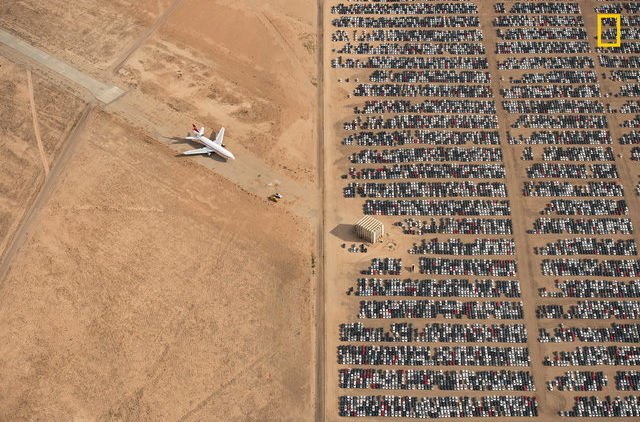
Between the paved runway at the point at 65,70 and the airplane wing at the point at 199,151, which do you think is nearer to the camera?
the airplane wing at the point at 199,151

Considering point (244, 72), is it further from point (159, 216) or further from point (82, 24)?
point (82, 24)

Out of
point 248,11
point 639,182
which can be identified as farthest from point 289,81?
point 639,182

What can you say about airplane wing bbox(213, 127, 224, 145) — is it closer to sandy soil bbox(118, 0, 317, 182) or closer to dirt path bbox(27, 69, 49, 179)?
sandy soil bbox(118, 0, 317, 182)

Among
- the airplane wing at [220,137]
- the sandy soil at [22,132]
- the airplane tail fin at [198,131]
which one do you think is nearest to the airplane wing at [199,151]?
the airplane wing at [220,137]

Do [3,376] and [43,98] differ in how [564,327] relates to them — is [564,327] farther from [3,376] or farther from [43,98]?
[43,98]

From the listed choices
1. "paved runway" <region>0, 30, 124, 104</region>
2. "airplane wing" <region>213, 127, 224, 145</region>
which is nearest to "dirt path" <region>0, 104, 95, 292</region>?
"paved runway" <region>0, 30, 124, 104</region>

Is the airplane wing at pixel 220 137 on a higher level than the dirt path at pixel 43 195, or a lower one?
higher

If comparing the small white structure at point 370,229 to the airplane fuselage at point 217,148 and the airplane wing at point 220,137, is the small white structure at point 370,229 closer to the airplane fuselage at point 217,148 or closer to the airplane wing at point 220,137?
the airplane fuselage at point 217,148

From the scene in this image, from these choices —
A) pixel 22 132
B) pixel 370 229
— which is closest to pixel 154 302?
pixel 370 229
